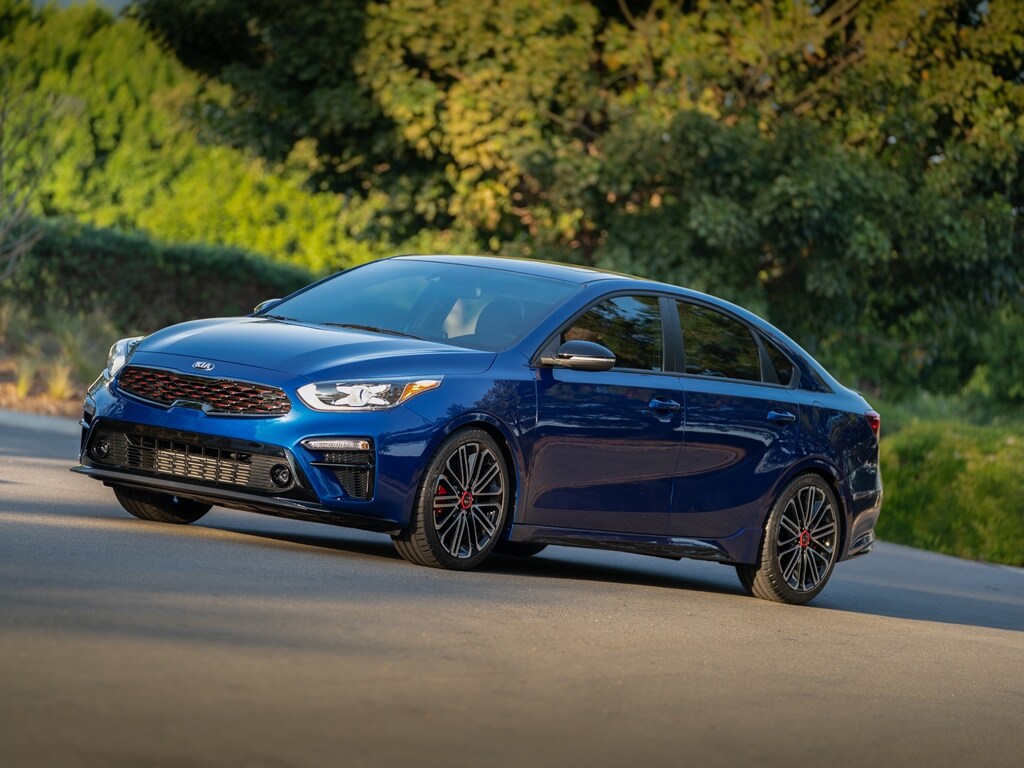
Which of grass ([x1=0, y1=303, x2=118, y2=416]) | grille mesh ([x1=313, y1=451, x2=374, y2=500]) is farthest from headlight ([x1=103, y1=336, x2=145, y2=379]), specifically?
grass ([x1=0, y1=303, x2=118, y2=416])

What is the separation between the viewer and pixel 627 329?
10961mm

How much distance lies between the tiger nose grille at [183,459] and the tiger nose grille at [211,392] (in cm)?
21

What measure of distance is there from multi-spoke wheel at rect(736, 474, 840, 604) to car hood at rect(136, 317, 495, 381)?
97.7 inches

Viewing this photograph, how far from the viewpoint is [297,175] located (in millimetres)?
33062

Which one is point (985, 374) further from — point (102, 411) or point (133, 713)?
point (133, 713)

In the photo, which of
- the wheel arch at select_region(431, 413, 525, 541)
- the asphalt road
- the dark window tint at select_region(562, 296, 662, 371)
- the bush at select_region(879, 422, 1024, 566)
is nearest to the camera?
the asphalt road

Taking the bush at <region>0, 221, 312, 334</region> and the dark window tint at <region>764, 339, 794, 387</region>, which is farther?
the bush at <region>0, 221, 312, 334</region>

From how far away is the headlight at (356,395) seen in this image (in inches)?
372

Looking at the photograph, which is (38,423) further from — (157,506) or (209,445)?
(209,445)

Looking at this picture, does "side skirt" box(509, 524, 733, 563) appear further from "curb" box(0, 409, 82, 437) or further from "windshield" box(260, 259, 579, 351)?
"curb" box(0, 409, 82, 437)

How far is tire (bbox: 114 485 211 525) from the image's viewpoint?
10.7 metres

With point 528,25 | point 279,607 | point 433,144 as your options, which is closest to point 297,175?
point 433,144

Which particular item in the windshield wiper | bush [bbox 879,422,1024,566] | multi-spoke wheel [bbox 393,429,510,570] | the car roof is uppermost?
the car roof

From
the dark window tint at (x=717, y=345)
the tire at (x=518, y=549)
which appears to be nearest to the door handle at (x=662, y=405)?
the dark window tint at (x=717, y=345)
